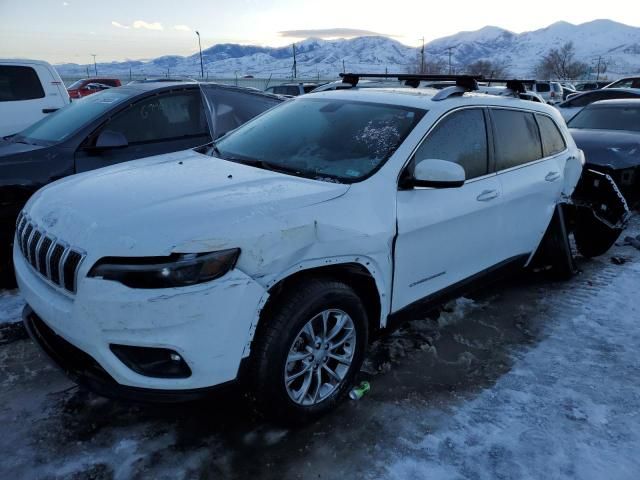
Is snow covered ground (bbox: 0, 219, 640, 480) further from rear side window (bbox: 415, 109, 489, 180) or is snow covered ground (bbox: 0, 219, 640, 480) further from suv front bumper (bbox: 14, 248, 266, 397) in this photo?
rear side window (bbox: 415, 109, 489, 180)

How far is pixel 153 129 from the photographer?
203 inches

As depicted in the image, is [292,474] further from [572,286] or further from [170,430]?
[572,286]

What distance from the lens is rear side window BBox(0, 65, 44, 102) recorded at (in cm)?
702

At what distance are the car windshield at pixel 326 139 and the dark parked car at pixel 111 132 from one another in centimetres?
152

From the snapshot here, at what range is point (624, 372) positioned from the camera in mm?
3393

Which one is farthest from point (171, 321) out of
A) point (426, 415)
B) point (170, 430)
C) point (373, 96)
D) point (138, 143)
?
point (138, 143)

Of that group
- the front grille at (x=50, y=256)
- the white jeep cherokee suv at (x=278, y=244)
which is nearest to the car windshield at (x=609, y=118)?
the white jeep cherokee suv at (x=278, y=244)

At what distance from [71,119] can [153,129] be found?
29.8 inches

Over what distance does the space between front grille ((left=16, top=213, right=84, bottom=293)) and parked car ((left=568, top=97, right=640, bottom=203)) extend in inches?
237

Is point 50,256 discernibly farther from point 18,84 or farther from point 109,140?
point 18,84

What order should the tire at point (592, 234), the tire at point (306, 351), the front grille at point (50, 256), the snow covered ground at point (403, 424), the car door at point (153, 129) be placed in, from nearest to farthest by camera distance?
the front grille at point (50, 256) < the tire at point (306, 351) < the snow covered ground at point (403, 424) < the car door at point (153, 129) < the tire at point (592, 234)

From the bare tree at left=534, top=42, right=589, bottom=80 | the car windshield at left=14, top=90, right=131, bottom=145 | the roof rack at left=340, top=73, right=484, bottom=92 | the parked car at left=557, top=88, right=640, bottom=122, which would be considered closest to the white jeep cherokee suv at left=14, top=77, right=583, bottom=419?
the roof rack at left=340, top=73, right=484, bottom=92

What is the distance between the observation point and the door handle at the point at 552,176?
4208 millimetres

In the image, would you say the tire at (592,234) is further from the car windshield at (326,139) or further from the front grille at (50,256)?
the front grille at (50,256)
